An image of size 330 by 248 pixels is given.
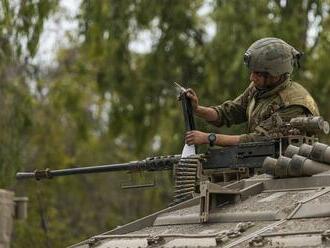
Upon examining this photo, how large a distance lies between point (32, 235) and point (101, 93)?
5.89 meters

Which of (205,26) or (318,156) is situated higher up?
(205,26)

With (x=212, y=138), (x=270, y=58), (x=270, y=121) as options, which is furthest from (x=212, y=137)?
(x=270, y=58)

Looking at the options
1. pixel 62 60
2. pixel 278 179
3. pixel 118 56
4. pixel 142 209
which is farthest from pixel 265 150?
pixel 62 60

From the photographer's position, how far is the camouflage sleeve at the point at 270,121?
399 inches

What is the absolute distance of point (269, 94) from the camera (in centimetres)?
1040

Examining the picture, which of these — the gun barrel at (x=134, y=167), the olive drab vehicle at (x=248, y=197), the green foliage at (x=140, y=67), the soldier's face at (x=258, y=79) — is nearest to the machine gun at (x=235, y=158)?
the olive drab vehicle at (x=248, y=197)

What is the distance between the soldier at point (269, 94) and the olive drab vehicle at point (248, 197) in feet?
0.49

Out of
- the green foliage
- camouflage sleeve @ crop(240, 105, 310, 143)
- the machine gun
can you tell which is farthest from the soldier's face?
the green foliage

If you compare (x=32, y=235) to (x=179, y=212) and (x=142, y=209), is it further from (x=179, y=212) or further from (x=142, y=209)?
(x=142, y=209)

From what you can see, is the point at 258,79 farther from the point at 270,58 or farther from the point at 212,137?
the point at 212,137

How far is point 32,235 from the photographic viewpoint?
18062 mm

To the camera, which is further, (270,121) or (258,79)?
(258,79)

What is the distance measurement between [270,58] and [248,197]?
1463 millimetres

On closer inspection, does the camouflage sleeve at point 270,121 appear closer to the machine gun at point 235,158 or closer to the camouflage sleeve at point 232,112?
the machine gun at point 235,158
